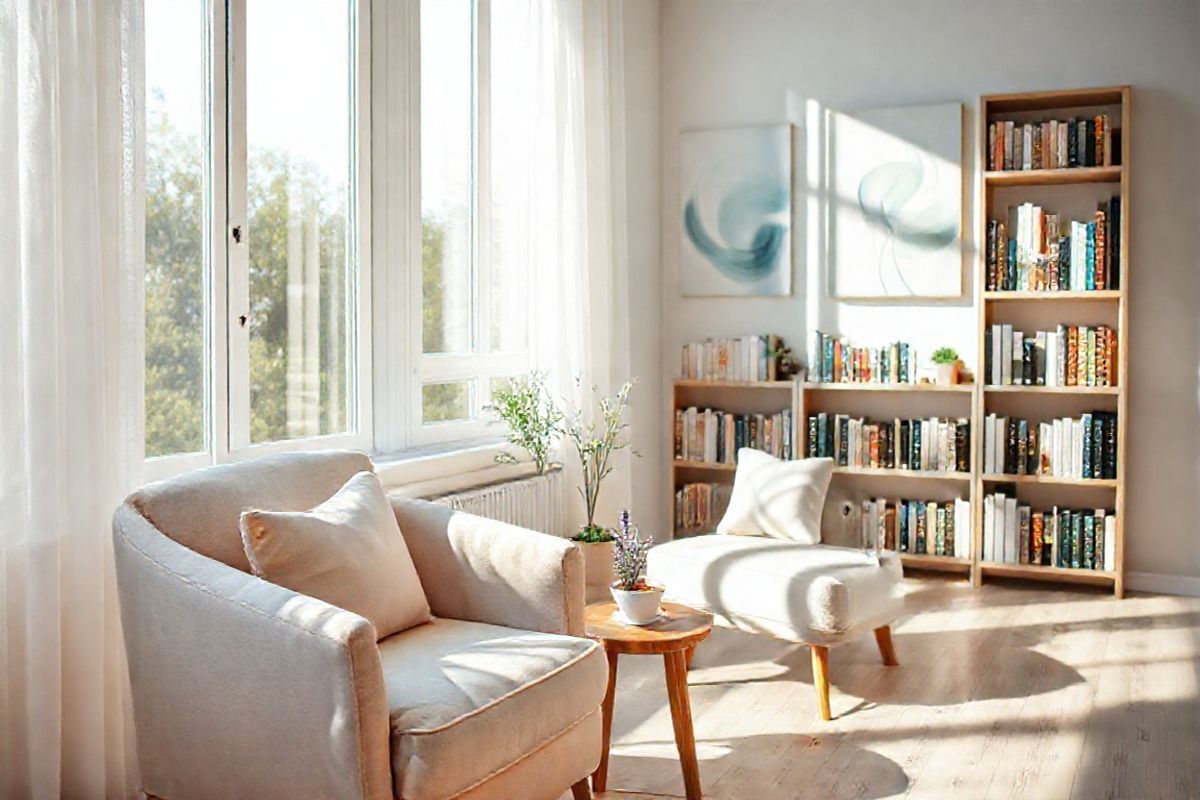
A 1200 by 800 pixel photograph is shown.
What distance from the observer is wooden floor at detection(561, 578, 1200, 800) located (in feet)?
9.91

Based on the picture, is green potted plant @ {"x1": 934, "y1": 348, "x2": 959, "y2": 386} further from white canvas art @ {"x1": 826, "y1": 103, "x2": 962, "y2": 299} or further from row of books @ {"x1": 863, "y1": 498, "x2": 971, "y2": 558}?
row of books @ {"x1": 863, "y1": 498, "x2": 971, "y2": 558}

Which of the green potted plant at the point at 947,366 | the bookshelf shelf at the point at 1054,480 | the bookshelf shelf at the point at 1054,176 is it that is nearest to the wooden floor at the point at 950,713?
the bookshelf shelf at the point at 1054,480

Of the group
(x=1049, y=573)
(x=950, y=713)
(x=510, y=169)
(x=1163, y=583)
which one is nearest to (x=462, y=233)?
(x=510, y=169)

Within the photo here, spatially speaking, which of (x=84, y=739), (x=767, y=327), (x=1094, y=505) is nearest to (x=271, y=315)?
(x=84, y=739)

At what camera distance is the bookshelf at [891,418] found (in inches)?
212

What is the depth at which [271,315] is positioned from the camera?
3.68 meters

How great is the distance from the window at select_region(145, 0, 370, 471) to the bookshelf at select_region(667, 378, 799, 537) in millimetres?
2147

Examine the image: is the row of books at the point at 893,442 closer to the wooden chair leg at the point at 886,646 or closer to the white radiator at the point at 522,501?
the white radiator at the point at 522,501

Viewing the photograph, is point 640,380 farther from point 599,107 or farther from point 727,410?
point 599,107

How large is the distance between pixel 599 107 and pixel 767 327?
4.71ft

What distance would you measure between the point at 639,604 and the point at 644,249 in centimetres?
312

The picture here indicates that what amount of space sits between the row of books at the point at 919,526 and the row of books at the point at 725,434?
51cm

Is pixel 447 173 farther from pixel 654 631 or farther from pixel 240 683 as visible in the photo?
pixel 240 683

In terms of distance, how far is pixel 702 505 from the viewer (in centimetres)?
587
